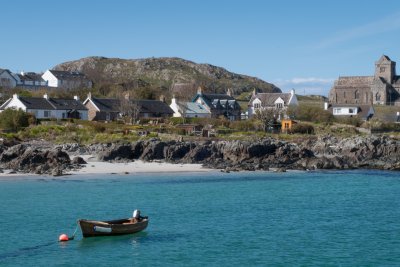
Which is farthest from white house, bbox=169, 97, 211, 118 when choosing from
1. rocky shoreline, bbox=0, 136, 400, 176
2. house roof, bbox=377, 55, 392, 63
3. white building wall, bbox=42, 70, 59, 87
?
house roof, bbox=377, 55, 392, 63

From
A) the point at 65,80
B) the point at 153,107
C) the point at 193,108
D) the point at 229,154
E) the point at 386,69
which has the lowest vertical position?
the point at 229,154

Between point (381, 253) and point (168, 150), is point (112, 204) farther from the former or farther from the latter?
point (168, 150)

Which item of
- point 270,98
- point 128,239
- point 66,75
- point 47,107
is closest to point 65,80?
point 66,75

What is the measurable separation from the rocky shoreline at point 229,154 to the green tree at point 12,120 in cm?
1166

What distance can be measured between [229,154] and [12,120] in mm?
31144

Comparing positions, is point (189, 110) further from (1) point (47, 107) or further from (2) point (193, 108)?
(1) point (47, 107)

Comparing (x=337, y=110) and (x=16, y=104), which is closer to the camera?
(x=16, y=104)

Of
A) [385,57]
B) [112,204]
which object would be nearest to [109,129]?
[112,204]

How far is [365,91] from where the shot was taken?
136750mm

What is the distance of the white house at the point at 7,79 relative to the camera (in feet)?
423

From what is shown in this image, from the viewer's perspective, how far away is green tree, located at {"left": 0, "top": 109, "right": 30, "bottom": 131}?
78312 millimetres

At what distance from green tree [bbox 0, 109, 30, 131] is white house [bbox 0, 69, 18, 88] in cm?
4893

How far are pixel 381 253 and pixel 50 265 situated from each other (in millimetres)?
14481

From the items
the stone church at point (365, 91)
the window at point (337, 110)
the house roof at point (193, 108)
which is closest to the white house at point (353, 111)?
the window at point (337, 110)
